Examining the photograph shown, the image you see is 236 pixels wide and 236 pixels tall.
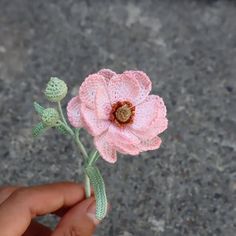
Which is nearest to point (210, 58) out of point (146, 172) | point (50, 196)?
point (146, 172)

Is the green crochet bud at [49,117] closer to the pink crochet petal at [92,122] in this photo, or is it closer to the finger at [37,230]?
the pink crochet petal at [92,122]

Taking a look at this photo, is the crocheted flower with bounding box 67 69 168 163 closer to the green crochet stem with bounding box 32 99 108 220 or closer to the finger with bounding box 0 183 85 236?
the green crochet stem with bounding box 32 99 108 220

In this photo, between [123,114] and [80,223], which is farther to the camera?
[80,223]

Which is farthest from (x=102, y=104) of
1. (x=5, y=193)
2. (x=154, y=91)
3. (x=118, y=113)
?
(x=154, y=91)

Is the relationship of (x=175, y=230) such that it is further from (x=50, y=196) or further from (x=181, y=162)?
(x=50, y=196)

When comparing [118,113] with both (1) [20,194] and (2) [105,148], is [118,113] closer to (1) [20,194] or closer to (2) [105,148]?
(2) [105,148]
